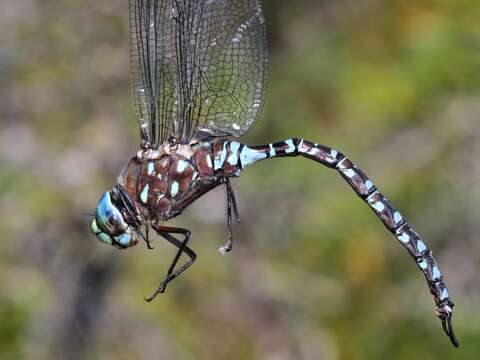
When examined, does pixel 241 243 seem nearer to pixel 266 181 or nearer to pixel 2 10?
pixel 266 181

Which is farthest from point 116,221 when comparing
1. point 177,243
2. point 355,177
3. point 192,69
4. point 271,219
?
point 271,219

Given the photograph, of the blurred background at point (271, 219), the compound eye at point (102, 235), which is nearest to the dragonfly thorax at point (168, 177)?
the compound eye at point (102, 235)

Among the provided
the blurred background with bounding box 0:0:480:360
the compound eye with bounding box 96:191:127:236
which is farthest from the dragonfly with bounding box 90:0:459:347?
the blurred background with bounding box 0:0:480:360

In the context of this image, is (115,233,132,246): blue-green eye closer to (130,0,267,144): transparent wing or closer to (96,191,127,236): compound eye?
(96,191,127,236): compound eye

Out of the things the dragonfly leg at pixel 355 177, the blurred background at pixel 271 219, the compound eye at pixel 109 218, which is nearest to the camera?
the compound eye at pixel 109 218

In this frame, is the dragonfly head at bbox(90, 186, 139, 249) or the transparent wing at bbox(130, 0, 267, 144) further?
the transparent wing at bbox(130, 0, 267, 144)

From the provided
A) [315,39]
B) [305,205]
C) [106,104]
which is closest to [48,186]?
[106,104]

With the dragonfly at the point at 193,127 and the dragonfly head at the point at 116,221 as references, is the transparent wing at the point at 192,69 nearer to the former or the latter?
the dragonfly at the point at 193,127
